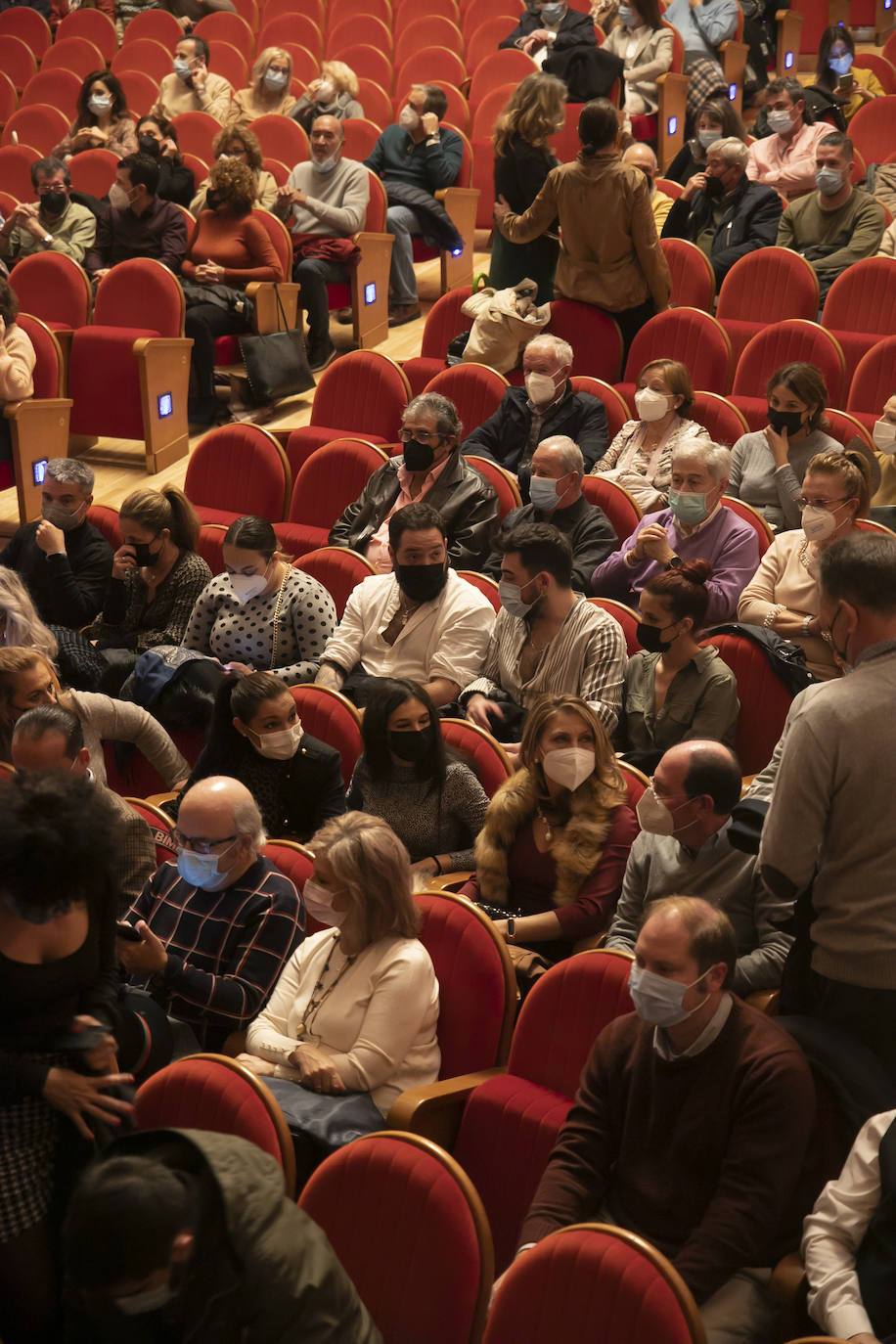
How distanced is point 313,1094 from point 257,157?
4511 mm

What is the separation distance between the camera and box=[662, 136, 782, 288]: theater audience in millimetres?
5039

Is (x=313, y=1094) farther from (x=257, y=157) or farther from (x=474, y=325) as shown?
(x=257, y=157)

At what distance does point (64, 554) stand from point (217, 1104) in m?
2.10

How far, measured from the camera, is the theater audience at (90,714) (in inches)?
114

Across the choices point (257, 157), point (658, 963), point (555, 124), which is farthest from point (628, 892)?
point (257, 157)

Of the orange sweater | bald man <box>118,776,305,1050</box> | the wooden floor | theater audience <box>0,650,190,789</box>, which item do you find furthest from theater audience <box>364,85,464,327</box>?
bald man <box>118,776,305,1050</box>

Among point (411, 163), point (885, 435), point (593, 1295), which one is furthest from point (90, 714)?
point (411, 163)

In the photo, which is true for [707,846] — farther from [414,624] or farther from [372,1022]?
[414,624]

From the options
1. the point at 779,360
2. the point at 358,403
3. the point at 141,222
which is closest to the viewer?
the point at 779,360

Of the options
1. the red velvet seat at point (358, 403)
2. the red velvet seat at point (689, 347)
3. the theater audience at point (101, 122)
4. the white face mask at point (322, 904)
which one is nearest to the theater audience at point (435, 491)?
the red velvet seat at point (358, 403)

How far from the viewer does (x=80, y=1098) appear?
1.82 m

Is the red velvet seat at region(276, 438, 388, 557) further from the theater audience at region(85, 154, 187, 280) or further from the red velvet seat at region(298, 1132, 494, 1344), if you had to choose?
the red velvet seat at region(298, 1132, 494, 1344)

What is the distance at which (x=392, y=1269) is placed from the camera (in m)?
1.82

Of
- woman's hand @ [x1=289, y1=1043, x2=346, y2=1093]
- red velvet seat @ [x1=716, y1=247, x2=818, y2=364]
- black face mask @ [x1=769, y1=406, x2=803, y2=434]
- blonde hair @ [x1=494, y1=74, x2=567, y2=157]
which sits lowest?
woman's hand @ [x1=289, y1=1043, x2=346, y2=1093]
